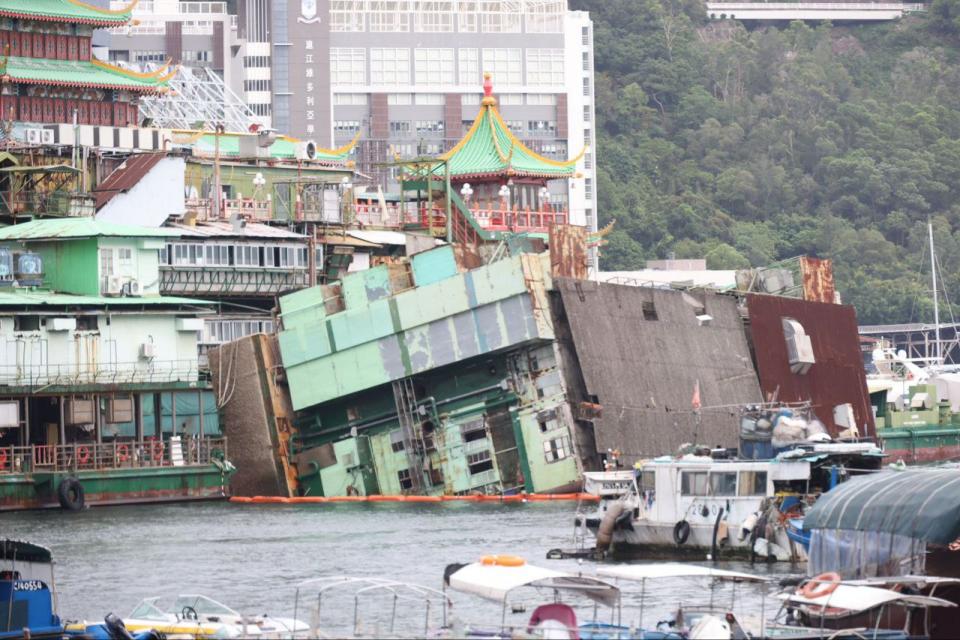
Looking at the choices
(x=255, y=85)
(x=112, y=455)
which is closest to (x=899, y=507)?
(x=112, y=455)

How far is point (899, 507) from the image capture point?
160ft

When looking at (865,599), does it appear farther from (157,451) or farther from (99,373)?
(157,451)

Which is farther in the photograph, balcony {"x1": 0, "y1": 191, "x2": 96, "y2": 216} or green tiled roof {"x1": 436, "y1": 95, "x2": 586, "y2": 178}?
green tiled roof {"x1": 436, "y1": 95, "x2": 586, "y2": 178}

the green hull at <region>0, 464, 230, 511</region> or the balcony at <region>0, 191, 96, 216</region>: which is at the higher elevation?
the balcony at <region>0, 191, 96, 216</region>

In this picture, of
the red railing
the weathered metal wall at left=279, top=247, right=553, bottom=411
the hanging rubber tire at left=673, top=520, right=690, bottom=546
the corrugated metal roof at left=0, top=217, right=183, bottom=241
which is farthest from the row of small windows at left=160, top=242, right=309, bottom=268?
the hanging rubber tire at left=673, top=520, right=690, bottom=546

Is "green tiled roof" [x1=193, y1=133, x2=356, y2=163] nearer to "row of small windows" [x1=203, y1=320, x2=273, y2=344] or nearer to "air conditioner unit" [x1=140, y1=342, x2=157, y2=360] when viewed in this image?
"row of small windows" [x1=203, y1=320, x2=273, y2=344]

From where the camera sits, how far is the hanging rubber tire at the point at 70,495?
79562 millimetres

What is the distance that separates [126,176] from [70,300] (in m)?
16.8

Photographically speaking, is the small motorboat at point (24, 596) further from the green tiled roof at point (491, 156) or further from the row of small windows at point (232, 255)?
the green tiled roof at point (491, 156)

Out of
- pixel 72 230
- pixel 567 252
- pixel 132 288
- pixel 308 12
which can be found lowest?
pixel 132 288

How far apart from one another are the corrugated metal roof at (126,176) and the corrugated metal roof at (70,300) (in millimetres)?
12365

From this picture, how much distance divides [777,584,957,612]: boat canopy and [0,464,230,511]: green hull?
39.2 metres

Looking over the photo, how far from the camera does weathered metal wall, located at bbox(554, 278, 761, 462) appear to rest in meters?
85.8

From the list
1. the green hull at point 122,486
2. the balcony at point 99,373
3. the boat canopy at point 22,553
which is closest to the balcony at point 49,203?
the balcony at point 99,373
